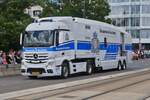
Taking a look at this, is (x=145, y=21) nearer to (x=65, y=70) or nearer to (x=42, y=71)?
(x=65, y=70)

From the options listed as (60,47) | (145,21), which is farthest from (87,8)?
(145,21)

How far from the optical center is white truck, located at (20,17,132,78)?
2808 cm

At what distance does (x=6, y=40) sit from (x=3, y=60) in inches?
396

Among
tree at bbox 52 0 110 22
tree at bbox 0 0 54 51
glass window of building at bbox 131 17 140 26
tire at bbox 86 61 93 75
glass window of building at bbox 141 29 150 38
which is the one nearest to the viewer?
tire at bbox 86 61 93 75

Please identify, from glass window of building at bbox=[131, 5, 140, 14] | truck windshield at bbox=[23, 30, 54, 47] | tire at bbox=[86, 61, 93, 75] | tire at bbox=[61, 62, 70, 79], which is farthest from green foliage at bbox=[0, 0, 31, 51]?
glass window of building at bbox=[131, 5, 140, 14]

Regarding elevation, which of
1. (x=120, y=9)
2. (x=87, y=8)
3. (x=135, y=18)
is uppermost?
(x=120, y=9)

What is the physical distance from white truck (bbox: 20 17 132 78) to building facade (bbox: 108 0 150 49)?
91685 mm

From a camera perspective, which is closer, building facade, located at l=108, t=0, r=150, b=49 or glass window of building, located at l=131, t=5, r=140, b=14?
building facade, located at l=108, t=0, r=150, b=49

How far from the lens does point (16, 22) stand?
47.4 metres

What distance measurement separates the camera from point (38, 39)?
28.4m

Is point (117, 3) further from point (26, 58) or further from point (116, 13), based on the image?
point (26, 58)

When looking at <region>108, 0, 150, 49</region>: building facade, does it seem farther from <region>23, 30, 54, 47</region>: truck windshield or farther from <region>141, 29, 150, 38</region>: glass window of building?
<region>23, 30, 54, 47</region>: truck windshield

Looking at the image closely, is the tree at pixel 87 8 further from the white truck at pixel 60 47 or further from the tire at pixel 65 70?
the tire at pixel 65 70

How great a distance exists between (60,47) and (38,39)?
1.24 metres
